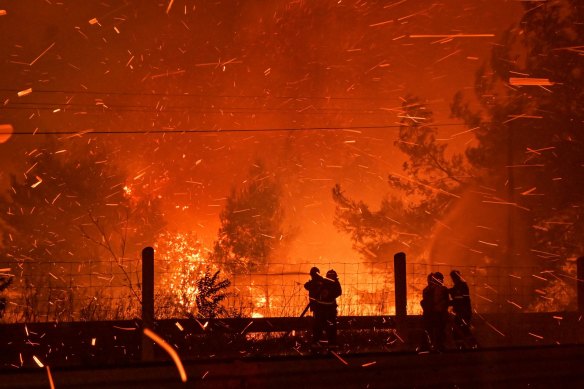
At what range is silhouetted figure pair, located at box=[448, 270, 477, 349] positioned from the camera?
42.4 feet

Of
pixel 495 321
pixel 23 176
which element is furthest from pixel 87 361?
pixel 23 176

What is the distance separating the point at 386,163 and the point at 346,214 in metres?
27.2

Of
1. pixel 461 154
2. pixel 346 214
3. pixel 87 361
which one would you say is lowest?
pixel 87 361

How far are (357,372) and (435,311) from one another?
A: 582 centimetres

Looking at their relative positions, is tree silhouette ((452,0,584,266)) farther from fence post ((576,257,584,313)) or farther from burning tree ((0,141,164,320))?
burning tree ((0,141,164,320))

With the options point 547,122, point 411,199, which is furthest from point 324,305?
point 411,199

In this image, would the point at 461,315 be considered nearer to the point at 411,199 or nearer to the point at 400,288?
the point at 400,288

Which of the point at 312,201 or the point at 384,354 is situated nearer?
the point at 384,354

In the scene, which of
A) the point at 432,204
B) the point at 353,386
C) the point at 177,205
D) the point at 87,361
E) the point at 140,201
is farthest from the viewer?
the point at 177,205

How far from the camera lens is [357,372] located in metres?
6.96

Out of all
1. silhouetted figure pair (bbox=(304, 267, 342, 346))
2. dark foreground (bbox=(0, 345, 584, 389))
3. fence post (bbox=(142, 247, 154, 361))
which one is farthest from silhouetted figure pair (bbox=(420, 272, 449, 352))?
fence post (bbox=(142, 247, 154, 361))

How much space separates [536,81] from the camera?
102 feet

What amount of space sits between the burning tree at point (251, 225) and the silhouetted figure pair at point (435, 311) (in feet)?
165

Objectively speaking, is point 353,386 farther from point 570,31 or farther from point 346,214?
point 346,214
